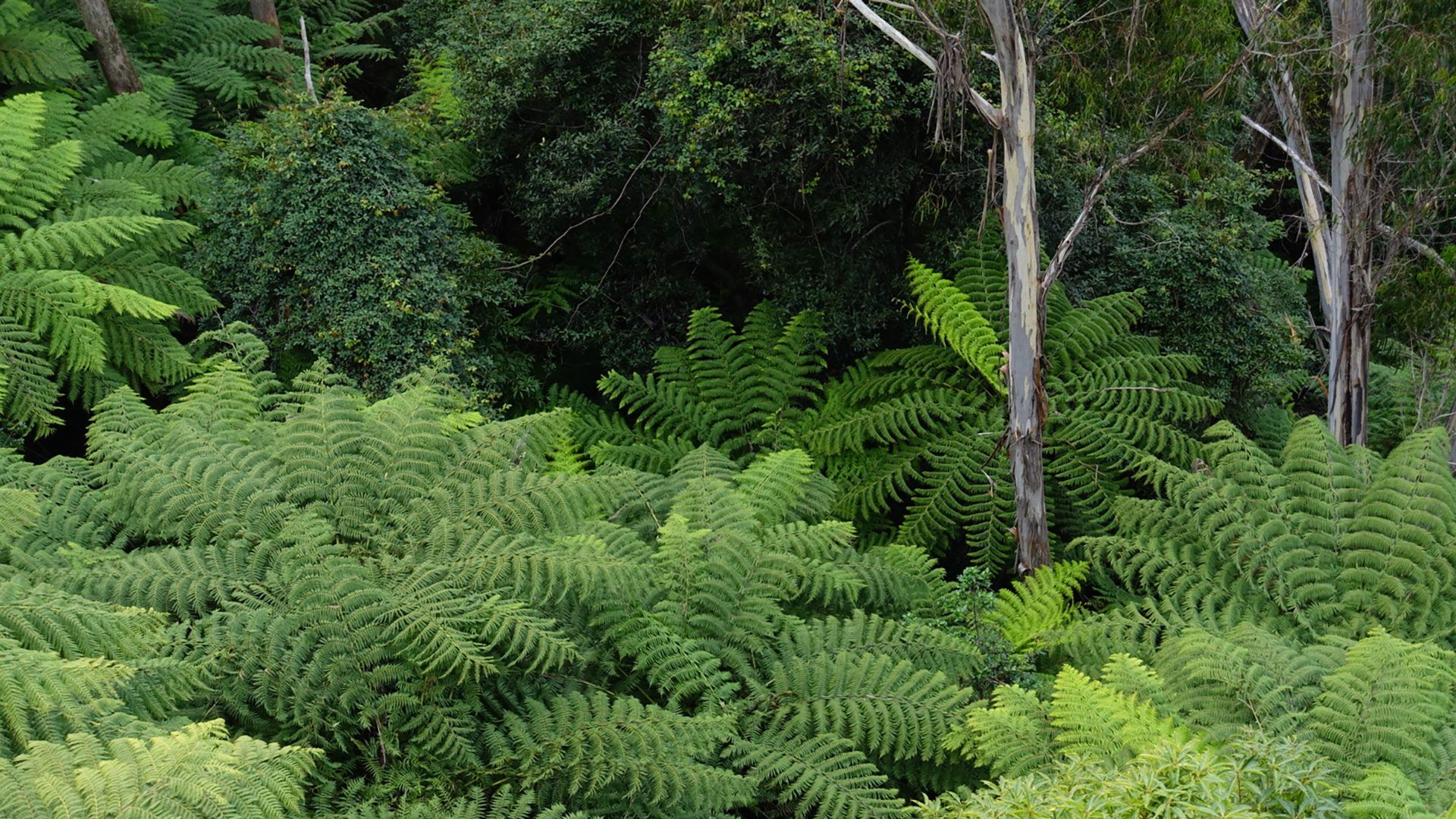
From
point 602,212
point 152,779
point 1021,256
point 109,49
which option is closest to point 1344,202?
point 1021,256

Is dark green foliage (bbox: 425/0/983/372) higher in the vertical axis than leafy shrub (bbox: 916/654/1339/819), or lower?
higher

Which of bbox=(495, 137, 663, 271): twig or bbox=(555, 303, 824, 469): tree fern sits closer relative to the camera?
bbox=(555, 303, 824, 469): tree fern

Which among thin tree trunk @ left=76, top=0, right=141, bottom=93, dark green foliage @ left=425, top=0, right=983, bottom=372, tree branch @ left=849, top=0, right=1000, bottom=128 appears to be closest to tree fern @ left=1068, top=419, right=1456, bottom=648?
tree branch @ left=849, top=0, right=1000, bottom=128

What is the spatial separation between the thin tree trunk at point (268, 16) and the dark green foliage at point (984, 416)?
18.8 ft

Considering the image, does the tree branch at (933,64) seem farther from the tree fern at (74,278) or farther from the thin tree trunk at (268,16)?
the thin tree trunk at (268,16)

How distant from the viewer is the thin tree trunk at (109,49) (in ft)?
25.2

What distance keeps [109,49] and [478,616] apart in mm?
6261

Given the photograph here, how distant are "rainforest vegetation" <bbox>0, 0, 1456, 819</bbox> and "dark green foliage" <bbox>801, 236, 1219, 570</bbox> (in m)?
0.04

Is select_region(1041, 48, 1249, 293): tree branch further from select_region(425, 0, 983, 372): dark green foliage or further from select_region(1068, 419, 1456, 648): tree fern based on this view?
select_region(1068, 419, 1456, 648): tree fern

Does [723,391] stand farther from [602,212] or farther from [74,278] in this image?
[74,278]

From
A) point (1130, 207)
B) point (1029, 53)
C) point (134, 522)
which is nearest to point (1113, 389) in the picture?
point (1130, 207)

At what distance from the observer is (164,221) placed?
6297 millimetres

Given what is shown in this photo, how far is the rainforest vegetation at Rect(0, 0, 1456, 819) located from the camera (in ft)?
12.1

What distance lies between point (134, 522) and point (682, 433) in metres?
3.68
